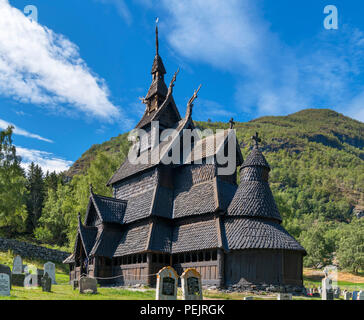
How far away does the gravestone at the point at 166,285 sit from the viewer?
1368cm

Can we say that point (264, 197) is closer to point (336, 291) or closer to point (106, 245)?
point (336, 291)

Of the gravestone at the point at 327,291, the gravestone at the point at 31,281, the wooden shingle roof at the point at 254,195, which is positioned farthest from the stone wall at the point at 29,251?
the gravestone at the point at 327,291

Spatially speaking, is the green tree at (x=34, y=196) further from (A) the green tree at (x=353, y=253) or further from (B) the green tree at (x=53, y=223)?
(A) the green tree at (x=353, y=253)

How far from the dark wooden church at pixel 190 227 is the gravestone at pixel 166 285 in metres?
8.58

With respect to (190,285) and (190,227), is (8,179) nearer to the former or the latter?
(190,227)

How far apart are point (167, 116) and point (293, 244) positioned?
55.2ft

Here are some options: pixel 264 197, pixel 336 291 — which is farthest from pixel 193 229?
pixel 336 291

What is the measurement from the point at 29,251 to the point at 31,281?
19.6 m

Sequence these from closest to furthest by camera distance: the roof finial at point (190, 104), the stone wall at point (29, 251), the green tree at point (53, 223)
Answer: the roof finial at point (190, 104)
the stone wall at point (29, 251)
the green tree at point (53, 223)

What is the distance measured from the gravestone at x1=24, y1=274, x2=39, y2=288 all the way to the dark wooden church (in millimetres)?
7288

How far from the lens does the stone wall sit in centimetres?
3569

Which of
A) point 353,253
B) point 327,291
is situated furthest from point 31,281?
point 353,253

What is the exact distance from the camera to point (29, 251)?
37.2 metres

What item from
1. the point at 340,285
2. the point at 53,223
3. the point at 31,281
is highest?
the point at 53,223
